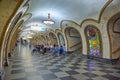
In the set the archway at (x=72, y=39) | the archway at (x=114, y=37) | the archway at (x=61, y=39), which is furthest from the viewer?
the archway at (x=61, y=39)

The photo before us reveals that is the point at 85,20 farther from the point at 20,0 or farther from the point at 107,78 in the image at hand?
the point at 20,0

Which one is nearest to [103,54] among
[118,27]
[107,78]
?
[118,27]

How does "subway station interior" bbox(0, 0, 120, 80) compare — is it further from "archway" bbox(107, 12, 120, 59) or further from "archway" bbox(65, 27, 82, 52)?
"archway" bbox(65, 27, 82, 52)

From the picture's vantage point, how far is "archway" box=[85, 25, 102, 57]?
27.3 ft

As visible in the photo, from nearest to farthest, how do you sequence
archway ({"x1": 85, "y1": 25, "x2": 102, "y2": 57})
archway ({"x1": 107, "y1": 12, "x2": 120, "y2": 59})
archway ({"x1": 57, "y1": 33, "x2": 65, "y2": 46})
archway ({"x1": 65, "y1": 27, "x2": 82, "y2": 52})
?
archway ({"x1": 107, "y1": 12, "x2": 120, "y2": 59}), archway ({"x1": 85, "y1": 25, "x2": 102, "y2": 57}), archway ({"x1": 65, "y1": 27, "x2": 82, "y2": 52}), archway ({"x1": 57, "y1": 33, "x2": 65, "y2": 46})

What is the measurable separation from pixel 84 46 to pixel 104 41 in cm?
249

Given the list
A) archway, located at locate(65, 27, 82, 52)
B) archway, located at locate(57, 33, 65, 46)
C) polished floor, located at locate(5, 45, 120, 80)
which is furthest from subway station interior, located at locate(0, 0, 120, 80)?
archway, located at locate(57, 33, 65, 46)

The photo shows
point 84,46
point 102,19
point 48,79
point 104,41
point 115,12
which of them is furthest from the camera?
point 84,46

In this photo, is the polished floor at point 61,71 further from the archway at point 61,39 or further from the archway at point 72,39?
the archway at point 61,39

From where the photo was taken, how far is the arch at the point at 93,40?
8220mm

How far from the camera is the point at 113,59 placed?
7.32 m

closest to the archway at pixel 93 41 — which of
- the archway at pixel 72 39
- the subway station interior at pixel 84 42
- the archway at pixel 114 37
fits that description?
the subway station interior at pixel 84 42

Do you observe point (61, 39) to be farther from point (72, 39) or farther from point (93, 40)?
point (93, 40)

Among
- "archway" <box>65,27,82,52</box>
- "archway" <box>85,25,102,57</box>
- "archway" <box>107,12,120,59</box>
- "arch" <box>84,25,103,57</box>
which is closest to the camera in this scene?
"archway" <box>107,12,120,59</box>
